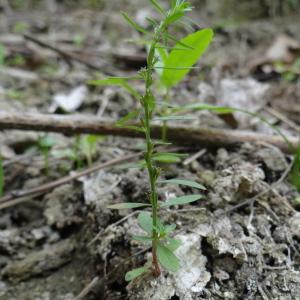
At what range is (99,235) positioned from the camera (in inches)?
51.2

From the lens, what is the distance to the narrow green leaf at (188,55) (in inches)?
59.0

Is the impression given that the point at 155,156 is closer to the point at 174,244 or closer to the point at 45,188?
the point at 174,244

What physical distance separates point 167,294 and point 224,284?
174mm

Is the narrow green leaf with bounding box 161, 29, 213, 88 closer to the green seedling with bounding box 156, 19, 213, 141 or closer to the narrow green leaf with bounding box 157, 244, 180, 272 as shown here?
the green seedling with bounding box 156, 19, 213, 141

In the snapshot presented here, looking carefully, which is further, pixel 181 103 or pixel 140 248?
pixel 181 103

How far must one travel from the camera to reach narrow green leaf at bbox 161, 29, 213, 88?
1498 mm

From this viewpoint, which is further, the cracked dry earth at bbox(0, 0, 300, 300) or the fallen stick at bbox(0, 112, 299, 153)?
the fallen stick at bbox(0, 112, 299, 153)

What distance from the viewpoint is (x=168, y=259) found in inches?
37.7

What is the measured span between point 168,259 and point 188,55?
931mm

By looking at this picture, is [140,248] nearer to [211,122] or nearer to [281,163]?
[281,163]

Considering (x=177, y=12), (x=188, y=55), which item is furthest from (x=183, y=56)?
(x=177, y=12)

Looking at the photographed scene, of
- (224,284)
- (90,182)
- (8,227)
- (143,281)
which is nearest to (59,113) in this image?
(90,182)

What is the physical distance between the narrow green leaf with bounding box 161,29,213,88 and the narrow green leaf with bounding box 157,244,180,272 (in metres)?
0.79

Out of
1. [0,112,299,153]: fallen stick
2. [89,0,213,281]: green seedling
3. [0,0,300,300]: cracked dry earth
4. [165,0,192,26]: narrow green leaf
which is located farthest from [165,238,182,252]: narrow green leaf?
[0,112,299,153]: fallen stick
